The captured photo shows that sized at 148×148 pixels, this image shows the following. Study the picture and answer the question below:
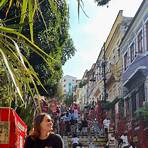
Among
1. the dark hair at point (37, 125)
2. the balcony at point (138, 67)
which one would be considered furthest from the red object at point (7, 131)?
the balcony at point (138, 67)

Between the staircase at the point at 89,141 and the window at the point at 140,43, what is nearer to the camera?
the staircase at the point at 89,141

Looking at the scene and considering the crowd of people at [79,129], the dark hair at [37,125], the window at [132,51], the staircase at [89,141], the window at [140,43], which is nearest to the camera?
the dark hair at [37,125]

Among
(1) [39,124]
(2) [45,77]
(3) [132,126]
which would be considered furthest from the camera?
(3) [132,126]

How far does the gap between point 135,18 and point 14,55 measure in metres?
30.8

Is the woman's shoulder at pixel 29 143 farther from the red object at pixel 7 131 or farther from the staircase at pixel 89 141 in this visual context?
the staircase at pixel 89 141

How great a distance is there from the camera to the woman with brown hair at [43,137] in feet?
16.4

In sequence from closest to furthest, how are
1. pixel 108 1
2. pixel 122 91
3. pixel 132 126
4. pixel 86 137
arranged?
pixel 108 1, pixel 132 126, pixel 86 137, pixel 122 91

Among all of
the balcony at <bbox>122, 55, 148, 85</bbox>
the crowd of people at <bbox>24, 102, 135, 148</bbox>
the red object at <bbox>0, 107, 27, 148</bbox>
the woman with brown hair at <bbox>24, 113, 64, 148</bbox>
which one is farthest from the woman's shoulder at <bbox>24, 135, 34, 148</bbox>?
the balcony at <bbox>122, 55, 148, 85</bbox>

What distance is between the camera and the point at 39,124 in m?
5.00

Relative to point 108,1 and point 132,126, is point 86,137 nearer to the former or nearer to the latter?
point 132,126

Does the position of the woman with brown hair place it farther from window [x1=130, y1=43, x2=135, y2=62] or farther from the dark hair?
window [x1=130, y1=43, x2=135, y2=62]

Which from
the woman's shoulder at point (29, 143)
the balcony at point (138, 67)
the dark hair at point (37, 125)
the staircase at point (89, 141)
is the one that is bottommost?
the woman's shoulder at point (29, 143)

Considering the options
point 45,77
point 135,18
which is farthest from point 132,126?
point 45,77

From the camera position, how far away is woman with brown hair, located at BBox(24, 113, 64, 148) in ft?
16.4
